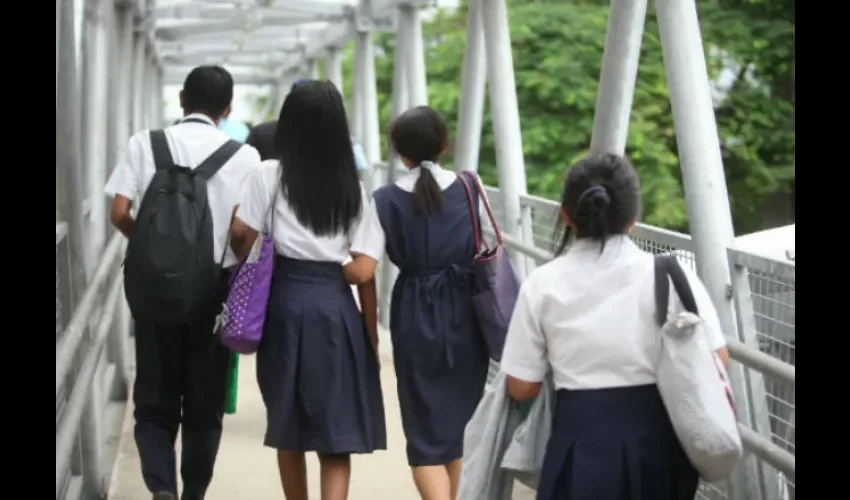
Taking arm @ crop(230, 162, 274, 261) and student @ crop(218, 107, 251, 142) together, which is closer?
arm @ crop(230, 162, 274, 261)

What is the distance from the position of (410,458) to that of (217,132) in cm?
137

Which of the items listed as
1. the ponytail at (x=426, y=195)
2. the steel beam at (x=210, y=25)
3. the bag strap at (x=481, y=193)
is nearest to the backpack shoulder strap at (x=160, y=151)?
the ponytail at (x=426, y=195)

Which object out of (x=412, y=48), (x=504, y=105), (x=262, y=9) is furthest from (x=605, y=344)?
(x=262, y=9)

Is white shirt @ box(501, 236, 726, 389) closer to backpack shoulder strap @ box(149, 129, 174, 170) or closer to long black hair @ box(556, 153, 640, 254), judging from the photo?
long black hair @ box(556, 153, 640, 254)

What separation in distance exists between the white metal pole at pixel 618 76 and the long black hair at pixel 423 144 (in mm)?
918

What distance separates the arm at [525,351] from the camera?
3688 millimetres

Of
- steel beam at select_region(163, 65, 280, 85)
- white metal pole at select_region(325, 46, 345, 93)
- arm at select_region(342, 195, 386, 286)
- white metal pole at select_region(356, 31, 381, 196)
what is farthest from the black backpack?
steel beam at select_region(163, 65, 280, 85)

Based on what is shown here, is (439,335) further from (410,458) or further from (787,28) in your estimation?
(787,28)

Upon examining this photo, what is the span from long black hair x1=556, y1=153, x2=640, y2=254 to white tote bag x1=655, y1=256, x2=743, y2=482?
28cm

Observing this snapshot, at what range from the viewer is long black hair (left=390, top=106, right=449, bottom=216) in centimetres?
527

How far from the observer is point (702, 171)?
515 cm

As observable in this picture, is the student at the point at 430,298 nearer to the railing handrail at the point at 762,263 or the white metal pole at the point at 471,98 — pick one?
the railing handrail at the point at 762,263

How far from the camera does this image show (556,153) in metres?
21.1
